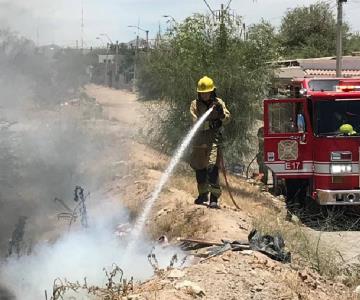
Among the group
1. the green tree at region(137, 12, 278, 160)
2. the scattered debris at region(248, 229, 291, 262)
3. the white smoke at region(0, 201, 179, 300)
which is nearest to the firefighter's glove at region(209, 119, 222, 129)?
the white smoke at region(0, 201, 179, 300)

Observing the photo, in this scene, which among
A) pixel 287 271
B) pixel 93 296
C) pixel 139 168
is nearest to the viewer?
pixel 93 296

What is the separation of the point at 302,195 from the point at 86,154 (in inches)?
182

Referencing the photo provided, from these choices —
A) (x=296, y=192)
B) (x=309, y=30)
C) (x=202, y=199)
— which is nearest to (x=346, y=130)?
(x=296, y=192)

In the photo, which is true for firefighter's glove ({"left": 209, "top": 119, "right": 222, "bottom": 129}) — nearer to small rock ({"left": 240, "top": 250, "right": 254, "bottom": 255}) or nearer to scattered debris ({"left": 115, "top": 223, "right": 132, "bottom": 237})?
scattered debris ({"left": 115, "top": 223, "right": 132, "bottom": 237})

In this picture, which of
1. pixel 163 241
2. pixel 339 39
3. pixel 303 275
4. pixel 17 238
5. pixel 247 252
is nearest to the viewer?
pixel 303 275

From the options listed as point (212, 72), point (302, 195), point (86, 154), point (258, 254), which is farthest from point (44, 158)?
point (258, 254)

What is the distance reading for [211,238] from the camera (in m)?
6.30

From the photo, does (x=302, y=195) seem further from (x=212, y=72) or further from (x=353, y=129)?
(x=212, y=72)

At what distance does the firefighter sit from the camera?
7.23m

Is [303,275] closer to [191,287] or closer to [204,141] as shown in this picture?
[191,287]

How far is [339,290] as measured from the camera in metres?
5.17

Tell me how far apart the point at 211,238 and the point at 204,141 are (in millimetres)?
1482

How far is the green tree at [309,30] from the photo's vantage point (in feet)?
140

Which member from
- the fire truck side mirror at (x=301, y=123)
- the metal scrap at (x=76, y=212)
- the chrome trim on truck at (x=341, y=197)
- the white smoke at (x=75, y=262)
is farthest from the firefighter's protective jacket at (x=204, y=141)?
the chrome trim on truck at (x=341, y=197)
